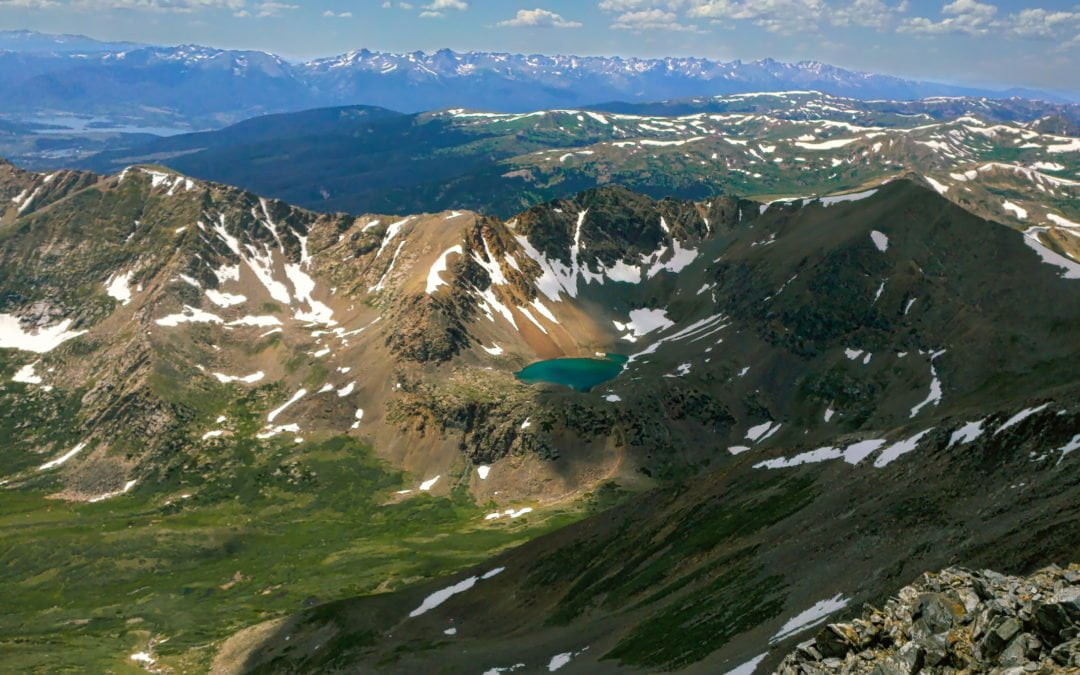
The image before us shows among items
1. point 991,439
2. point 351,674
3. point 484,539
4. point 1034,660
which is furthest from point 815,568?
point 484,539

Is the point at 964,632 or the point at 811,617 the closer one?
the point at 964,632

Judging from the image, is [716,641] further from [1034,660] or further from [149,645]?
[149,645]

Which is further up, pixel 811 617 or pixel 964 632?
pixel 964 632

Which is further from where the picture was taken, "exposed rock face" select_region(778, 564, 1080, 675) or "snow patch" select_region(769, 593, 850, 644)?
"snow patch" select_region(769, 593, 850, 644)

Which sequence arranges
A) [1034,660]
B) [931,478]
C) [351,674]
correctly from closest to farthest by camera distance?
[1034,660], [931,478], [351,674]

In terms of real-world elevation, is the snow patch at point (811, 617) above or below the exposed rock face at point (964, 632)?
below

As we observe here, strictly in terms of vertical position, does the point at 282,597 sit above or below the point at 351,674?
below

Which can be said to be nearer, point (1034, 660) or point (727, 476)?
point (1034, 660)

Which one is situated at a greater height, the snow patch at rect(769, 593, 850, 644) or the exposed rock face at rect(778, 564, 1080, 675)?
the exposed rock face at rect(778, 564, 1080, 675)
